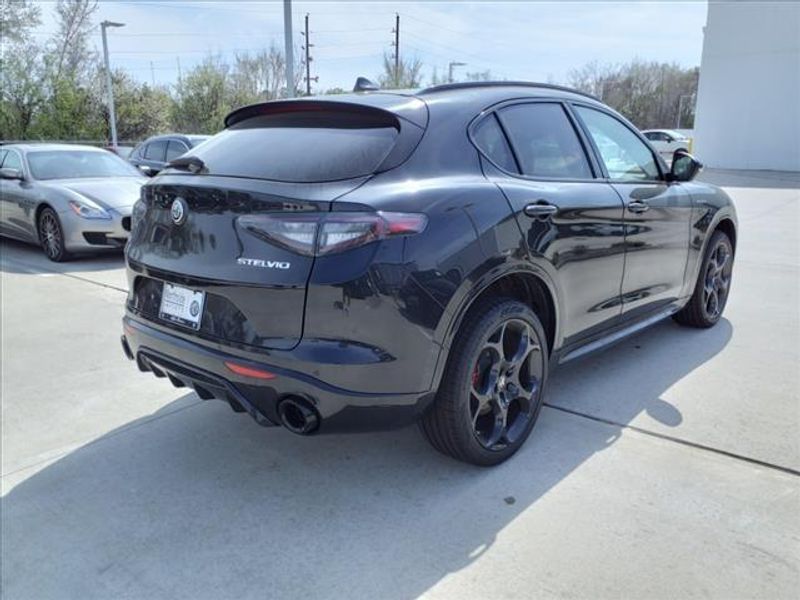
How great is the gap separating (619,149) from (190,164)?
8.16 feet

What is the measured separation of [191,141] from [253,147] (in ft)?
33.3

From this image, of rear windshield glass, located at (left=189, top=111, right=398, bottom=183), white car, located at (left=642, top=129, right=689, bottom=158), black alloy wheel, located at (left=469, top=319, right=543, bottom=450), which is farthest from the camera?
white car, located at (left=642, top=129, right=689, bottom=158)

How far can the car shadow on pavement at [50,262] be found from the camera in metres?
7.46

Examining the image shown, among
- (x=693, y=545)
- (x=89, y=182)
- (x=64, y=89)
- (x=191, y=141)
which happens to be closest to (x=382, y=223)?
(x=693, y=545)

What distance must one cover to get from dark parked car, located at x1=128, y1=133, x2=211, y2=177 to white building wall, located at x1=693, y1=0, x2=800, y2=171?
69.4ft

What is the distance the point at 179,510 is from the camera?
2.64 metres

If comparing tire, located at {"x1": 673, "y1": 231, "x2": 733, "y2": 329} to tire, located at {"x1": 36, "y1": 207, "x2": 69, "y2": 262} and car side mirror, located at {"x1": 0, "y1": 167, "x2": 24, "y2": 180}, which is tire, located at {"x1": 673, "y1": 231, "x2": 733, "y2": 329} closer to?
tire, located at {"x1": 36, "y1": 207, "x2": 69, "y2": 262}

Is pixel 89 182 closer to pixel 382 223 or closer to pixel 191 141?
pixel 191 141

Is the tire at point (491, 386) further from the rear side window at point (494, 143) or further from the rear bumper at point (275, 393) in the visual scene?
the rear side window at point (494, 143)

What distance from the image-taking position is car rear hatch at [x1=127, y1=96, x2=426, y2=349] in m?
2.30

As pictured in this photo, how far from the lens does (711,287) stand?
4848 mm

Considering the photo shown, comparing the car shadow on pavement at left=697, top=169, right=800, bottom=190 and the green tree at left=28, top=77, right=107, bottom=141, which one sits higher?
the green tree at left=28, top=77, right=107, bottom=141

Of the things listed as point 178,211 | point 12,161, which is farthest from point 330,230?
point 12,161

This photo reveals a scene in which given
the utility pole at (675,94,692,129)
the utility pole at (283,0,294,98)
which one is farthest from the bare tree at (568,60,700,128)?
the utility pole at (283,0,294,98)
